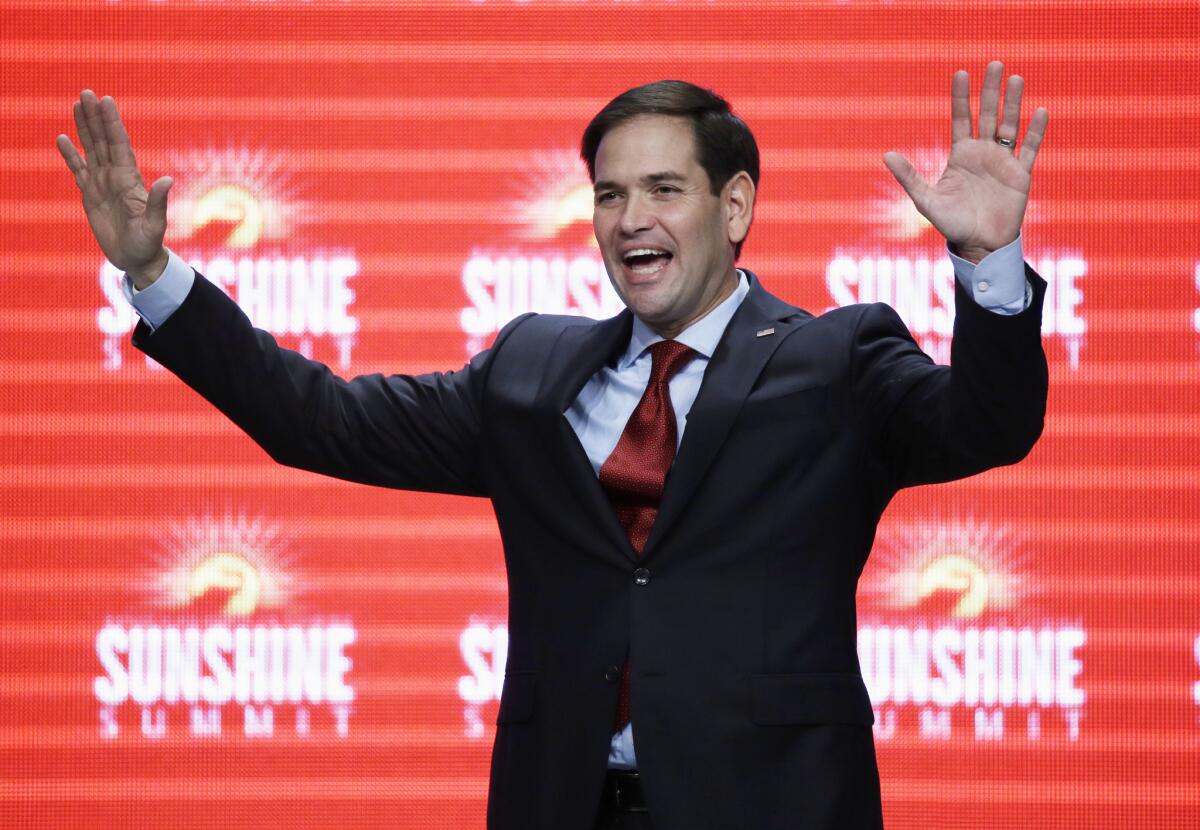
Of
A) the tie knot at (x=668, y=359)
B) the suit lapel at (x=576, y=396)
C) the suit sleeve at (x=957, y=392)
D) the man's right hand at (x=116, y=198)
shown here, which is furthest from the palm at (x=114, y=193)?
the suit sleeve at (x=957, y=392)

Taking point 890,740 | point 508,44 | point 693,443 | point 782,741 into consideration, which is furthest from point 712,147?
point 890,740

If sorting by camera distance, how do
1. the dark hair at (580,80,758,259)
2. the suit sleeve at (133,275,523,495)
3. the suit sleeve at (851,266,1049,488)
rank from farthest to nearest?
the dark hair at (580,80,758,259)
the suit sleeve at (133,275,523,495)
the suit sleeve at (851,266,1049,488)

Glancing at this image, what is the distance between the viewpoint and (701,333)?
178cm

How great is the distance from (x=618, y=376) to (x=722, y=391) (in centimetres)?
19

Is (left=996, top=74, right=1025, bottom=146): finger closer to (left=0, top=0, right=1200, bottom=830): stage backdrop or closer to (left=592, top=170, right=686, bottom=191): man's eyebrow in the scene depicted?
(left=592, top=170, right=686, bottom=191): man's eyebrow

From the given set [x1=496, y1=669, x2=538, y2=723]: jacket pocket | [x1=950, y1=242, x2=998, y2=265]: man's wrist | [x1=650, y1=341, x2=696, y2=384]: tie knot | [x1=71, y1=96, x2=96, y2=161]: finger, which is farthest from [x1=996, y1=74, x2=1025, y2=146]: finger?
[x1=71, y1=96, x2=96, y2=161]: finger

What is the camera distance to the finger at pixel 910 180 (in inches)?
59.8

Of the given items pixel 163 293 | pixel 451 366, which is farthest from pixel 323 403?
pixel 451 366

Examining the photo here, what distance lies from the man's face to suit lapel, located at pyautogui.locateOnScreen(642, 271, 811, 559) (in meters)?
0.07

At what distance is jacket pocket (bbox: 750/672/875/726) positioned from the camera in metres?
1.55

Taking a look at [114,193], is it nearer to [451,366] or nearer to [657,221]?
[657,221]

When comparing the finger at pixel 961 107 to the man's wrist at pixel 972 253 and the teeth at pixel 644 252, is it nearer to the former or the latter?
the man's wrist at pixel 972 253

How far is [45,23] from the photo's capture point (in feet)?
9.55

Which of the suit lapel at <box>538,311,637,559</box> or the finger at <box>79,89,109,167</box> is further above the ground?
the finger at <box>79,89,109,167</box>
